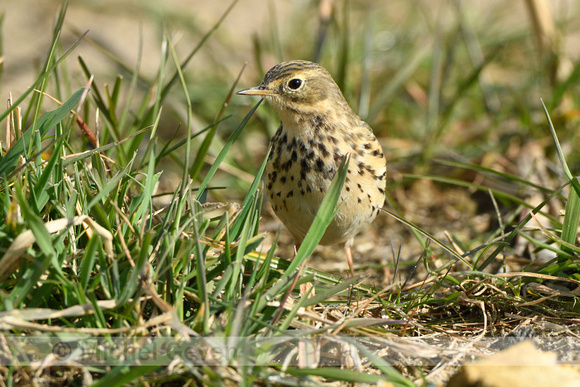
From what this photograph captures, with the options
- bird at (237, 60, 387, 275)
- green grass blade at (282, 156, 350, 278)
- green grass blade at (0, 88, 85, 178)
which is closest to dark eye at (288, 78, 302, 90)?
bird at (237, 60, 387, 275)

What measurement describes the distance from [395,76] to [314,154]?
2578 millimetres

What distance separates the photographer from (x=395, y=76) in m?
5.37

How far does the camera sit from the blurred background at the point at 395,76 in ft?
14.9

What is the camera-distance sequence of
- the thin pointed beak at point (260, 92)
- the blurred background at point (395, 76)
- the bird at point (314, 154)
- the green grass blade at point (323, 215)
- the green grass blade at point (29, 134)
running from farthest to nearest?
the blurred background at point (395, 76)
the thin pointed beak at point (260, 92)
the bird at point (314, 154)
the green grass blade at point (29, 134)
the green grass blade at point (323, 215)

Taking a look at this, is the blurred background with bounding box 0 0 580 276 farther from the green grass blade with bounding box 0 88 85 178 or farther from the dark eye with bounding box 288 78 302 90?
the green grass blade with bounding box 0 88 85 178

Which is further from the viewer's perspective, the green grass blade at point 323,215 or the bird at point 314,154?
the bird at point 314,154

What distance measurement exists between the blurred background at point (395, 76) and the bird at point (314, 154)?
0.61 ft

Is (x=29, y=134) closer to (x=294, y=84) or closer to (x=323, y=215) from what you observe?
(x=323, y=215)

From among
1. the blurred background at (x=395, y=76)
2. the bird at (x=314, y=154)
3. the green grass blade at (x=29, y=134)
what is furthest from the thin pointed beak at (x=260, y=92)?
the green grass blade at (x=29, y=134)

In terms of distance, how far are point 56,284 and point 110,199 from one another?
431 mm

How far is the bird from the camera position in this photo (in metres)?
3.04

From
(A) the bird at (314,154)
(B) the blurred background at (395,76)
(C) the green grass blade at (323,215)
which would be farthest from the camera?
(B) the blurred background at (395,76)

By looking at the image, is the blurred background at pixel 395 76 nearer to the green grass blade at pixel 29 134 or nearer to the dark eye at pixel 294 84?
the dark eye at pixel 294 84

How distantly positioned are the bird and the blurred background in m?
0.19
